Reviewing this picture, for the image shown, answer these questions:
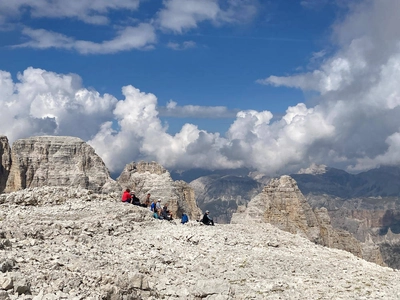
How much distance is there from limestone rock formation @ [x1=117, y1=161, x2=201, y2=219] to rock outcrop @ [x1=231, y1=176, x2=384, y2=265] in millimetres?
26230

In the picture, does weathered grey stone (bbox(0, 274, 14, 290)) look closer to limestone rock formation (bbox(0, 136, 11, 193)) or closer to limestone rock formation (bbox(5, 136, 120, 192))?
limestone rock formation (bbox(5, 136, 120, 192))

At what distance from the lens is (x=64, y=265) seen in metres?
19.0

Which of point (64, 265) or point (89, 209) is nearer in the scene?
point (64, 265)

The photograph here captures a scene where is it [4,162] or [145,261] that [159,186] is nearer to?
[4,162]

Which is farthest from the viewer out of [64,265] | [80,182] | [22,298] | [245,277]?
[80,182]

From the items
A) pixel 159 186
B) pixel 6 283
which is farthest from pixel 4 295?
pixel 159 186

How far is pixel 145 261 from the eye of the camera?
911 inches

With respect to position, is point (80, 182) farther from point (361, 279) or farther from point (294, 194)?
point (361, 279)

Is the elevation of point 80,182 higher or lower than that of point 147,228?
higher

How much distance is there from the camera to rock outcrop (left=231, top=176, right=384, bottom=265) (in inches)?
4619

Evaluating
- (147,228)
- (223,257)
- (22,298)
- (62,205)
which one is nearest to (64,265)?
(22,298)

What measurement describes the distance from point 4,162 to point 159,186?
48159 millimetres

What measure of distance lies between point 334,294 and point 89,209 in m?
17.6

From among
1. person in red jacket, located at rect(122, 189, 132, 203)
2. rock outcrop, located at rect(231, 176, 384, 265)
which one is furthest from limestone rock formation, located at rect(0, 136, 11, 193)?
person in red jacket, located at rect(122, 189, 132, 203)
